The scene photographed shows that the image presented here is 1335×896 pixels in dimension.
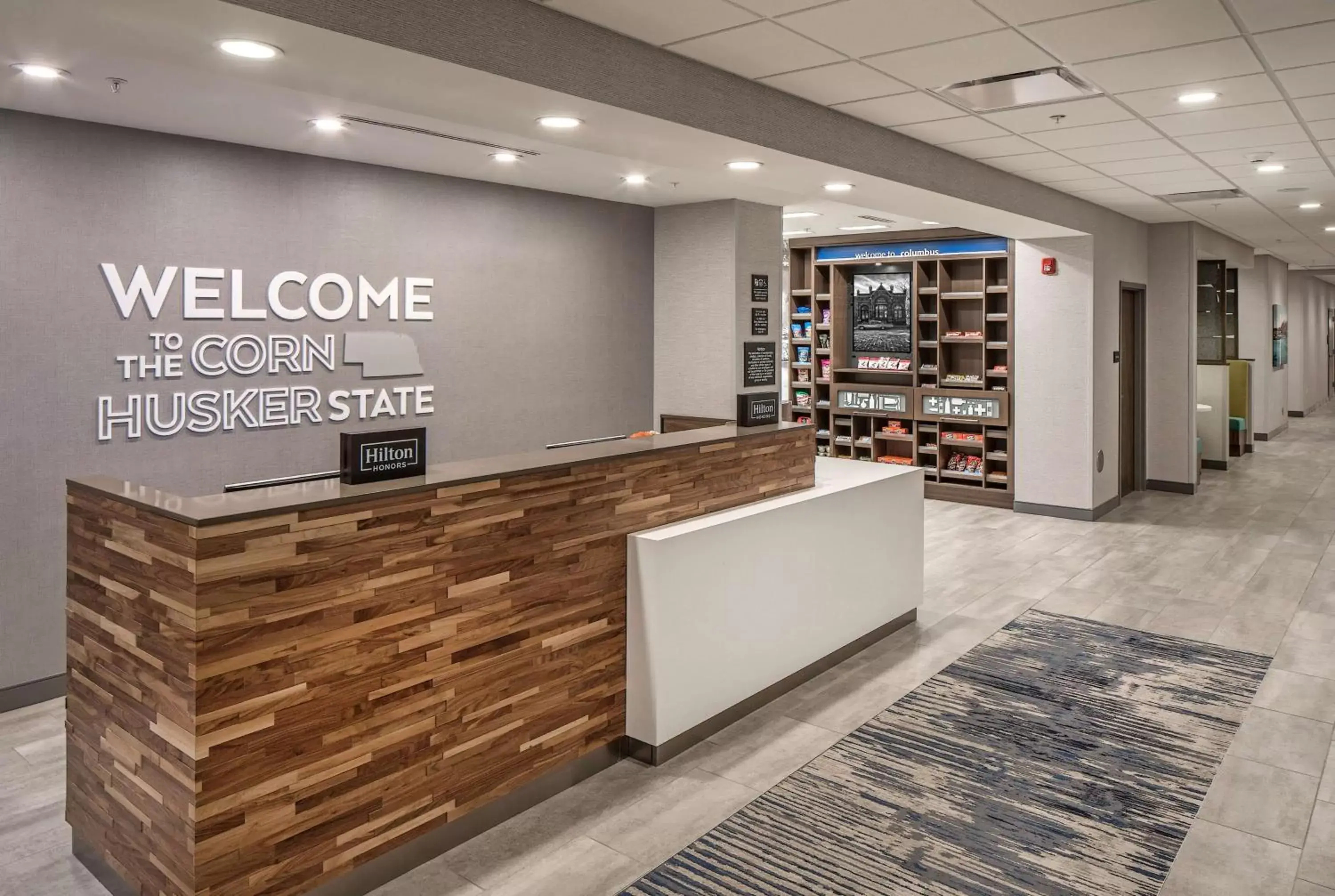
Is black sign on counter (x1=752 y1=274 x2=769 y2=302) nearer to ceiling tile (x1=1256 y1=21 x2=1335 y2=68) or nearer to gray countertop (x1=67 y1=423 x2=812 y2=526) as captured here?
gray countertop (x1=67 y1=423 x2=812 y2=526)

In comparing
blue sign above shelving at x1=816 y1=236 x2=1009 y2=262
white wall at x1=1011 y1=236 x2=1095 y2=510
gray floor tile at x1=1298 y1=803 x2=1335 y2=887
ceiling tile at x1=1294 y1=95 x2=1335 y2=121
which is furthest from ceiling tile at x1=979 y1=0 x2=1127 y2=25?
blue sign above shelving at x1=816 y1=236 x2=1009 y2=262

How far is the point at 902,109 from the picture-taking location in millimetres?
4551

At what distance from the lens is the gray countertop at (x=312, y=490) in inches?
95.7

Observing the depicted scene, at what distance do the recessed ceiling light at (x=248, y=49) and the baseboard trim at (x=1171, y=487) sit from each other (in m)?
9.58

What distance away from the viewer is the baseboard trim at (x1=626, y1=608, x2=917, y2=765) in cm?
361

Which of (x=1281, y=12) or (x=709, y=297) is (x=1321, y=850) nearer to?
(x=1281, y=12)

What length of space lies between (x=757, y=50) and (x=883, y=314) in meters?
6.69

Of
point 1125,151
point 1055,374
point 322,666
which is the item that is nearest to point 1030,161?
point 1125,151

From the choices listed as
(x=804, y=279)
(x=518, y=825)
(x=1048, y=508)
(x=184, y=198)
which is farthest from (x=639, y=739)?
(x=804, y=279)

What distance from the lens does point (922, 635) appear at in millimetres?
5195

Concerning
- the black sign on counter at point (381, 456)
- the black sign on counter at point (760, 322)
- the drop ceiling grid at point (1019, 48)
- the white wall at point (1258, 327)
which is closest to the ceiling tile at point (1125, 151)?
the drop ceiling grid at point (1019, 48)

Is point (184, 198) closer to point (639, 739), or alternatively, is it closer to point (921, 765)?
point (639, 739)

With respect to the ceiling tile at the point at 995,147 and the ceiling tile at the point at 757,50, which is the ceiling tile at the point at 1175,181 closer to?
the ceiling tile at the point at 995,147

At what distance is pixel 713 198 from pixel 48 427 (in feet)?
14.9
